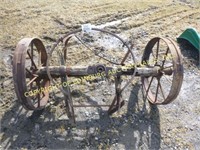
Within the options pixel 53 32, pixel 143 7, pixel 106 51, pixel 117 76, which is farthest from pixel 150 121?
pixel 143 7

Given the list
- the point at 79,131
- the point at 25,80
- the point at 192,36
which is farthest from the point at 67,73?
the point at 192,36

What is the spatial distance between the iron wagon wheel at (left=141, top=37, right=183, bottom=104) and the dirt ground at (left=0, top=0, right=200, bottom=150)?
19 centimetres

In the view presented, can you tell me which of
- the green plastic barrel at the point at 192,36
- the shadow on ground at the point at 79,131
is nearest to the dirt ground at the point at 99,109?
the shadow on ground at the point at 79,131

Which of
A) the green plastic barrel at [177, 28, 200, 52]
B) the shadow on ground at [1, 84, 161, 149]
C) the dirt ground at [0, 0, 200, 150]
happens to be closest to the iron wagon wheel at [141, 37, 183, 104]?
the dirt ground at [0, 0, 200, 150]

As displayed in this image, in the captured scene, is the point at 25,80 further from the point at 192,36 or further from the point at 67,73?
the point at 192,36

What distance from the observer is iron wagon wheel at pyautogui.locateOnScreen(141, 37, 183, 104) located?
4.03 metres

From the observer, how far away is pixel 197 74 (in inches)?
225

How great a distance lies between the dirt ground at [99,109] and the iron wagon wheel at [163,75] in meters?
0.19

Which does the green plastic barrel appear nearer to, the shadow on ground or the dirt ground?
the dirt ground

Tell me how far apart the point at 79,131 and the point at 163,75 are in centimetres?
184

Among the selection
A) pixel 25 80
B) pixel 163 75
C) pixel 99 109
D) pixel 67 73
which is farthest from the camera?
pixel 163 75

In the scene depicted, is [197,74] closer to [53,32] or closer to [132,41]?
[132,41]

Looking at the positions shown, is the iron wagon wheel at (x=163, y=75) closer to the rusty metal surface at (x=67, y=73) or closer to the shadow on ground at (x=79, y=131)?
the rusty metal surface at (x=67, y=73)

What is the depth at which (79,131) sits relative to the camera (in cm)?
439
